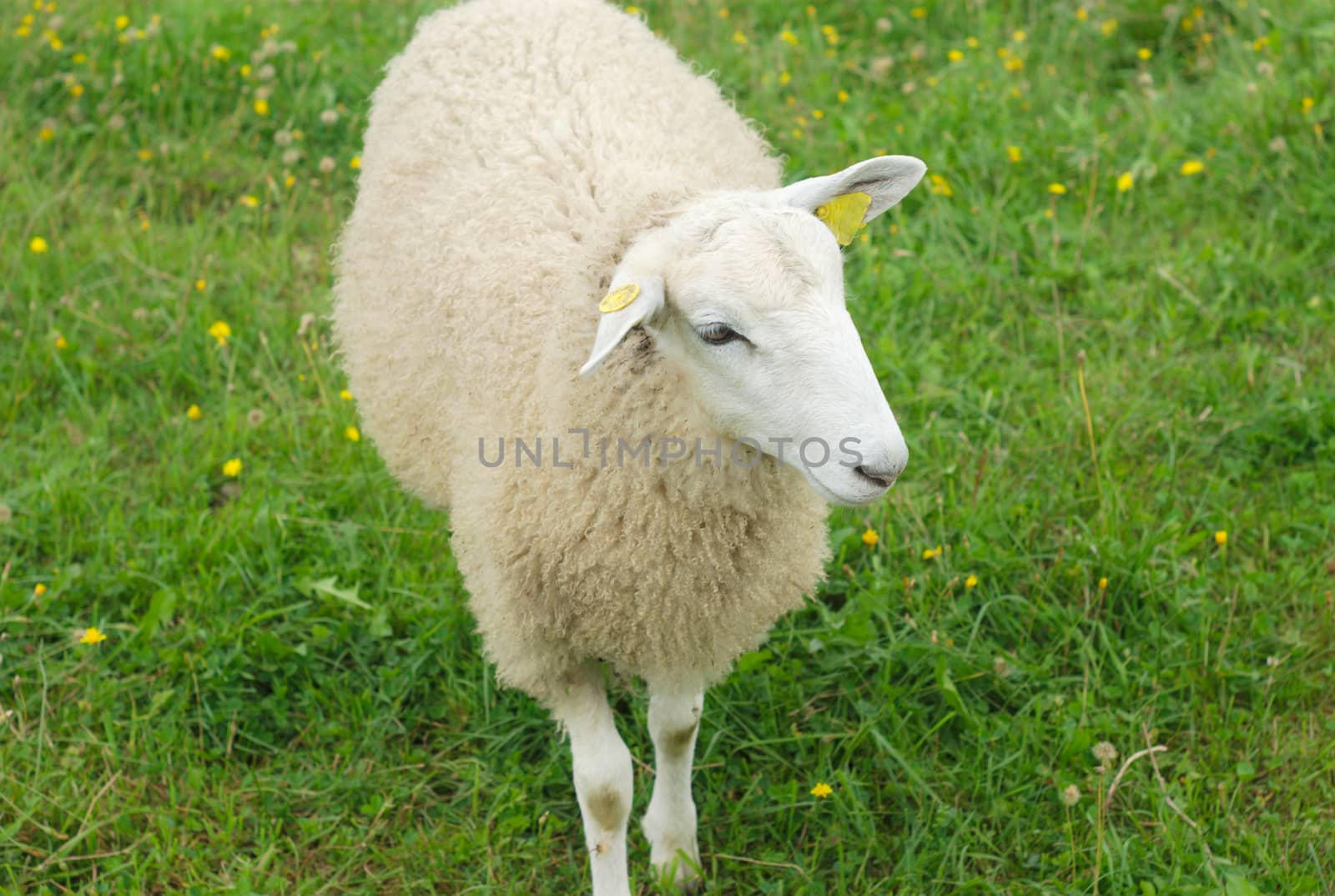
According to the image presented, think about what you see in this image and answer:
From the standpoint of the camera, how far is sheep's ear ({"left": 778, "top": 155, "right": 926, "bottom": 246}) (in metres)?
2.39

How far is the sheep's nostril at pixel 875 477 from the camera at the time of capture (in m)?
2.06

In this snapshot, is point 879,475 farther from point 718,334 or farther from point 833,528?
point 833,528

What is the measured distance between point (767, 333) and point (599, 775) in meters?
1.12

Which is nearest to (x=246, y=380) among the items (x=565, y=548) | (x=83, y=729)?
(x=83, y=729)

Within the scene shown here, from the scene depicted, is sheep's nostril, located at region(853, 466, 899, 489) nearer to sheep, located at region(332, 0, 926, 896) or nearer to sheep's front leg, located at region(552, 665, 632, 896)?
sheep, located at region(332, 0, 926, 896)

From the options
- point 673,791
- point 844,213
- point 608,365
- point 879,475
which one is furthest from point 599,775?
point 844,213

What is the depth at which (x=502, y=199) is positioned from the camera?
282 centimetres

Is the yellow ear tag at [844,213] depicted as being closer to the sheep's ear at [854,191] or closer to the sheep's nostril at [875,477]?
the sheep's ear at [854,191]

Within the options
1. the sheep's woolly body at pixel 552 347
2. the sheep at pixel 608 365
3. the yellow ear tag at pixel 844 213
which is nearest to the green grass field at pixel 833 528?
the sheep at pixel 608 365

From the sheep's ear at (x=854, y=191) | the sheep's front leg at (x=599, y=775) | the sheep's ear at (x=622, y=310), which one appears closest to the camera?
the sheep's ear at (x=622, y=310)

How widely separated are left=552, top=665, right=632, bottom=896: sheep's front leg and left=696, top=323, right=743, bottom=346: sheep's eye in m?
0.92

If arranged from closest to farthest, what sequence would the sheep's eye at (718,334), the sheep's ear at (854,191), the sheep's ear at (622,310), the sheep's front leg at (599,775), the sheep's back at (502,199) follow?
the sheep's ear at (622,310) → the sheep's eye at (718,334) → the sheep's ear at (854,191) → the sheep's back at (502,199) → the sheep's front leg at (599,775)

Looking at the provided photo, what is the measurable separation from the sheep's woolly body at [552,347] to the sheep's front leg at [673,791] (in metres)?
0.11

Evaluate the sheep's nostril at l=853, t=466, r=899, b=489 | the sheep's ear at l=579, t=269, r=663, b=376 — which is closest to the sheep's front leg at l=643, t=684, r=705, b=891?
the sheep's nostril at l=853, t=466, r=899, b=489
